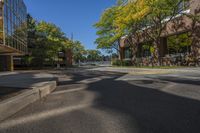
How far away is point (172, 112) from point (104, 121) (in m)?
1.76

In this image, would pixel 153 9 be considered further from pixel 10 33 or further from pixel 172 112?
pixel 172 112

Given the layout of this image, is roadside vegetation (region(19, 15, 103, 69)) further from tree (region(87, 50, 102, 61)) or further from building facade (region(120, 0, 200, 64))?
tree (region(87, 50, 102, 61))

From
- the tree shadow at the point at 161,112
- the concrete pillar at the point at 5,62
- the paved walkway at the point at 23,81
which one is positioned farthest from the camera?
the concrete pillar at the point at 5,62

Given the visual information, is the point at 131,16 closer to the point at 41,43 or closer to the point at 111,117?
the point at 41,43

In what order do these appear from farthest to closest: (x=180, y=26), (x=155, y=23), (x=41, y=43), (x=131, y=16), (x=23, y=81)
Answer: (x=41, y=43) → (x=155, y=23) → (x=180, y=26) → (x=131, y=16) → (x=23, y=81)

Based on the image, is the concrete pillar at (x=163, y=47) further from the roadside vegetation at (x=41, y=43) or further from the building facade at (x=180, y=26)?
the roadside vegetation at (x=41, y=43)

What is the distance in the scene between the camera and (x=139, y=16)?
110 ft

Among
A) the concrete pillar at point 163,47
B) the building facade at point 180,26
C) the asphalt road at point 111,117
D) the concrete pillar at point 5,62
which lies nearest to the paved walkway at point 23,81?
the asphalt road at point 111,117

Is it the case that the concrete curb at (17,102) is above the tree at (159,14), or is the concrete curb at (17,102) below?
below

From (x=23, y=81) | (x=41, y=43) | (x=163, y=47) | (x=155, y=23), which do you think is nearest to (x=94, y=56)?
(x=41, y=43)

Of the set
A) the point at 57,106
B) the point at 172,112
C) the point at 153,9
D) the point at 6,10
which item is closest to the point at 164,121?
the point at 172,112

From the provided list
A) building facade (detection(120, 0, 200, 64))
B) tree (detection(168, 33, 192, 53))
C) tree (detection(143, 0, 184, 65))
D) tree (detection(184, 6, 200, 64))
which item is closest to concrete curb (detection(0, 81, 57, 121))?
tree (detection(143, 0, 184, 65))

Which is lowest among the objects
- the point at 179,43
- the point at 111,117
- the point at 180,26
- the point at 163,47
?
the point at 111,117

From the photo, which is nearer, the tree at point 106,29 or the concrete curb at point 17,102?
the concrete curb at point 17,102
